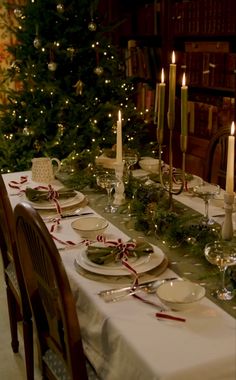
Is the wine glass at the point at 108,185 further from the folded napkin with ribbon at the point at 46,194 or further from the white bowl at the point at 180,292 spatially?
the white bowl at the point at 180,292

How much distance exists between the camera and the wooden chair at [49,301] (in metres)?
1.29

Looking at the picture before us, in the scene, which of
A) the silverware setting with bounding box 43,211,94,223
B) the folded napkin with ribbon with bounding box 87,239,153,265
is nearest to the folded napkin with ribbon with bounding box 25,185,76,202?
the silverware setting with bounding box 43,211,94,223

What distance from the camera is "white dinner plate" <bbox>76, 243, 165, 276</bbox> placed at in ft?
4.91

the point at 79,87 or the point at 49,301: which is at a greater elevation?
the point at 79,87

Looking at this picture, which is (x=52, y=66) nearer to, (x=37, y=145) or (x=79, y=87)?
(x=79, y=87)

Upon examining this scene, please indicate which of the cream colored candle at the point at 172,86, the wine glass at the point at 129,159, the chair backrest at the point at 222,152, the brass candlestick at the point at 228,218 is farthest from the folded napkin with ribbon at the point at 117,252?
the chair backrest at the point at 222,152

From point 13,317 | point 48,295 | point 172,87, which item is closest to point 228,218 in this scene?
point 172,87

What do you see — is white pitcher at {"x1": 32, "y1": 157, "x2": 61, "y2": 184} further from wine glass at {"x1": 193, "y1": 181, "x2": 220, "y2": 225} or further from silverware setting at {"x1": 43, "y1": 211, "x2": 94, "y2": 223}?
wine glass at {"x1": 193, "y1": 181, "x2": 220, "y2": 225}

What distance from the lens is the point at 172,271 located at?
1.54 metres

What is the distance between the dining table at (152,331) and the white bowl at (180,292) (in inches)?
0.9

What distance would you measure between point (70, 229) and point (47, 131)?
6.45ft

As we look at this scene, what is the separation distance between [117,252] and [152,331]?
0.38m

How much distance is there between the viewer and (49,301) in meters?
1.46

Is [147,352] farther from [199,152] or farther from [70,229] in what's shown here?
[199,152]
